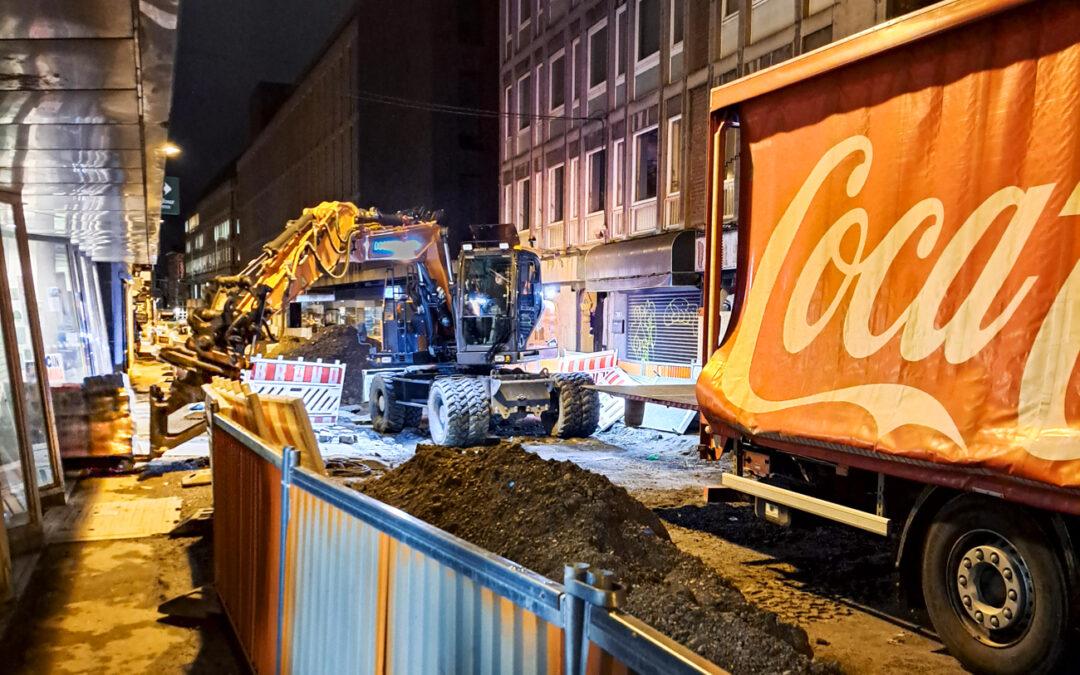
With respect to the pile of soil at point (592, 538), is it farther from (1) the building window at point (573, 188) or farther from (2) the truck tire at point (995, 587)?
(1) the building window at point (573, 188)

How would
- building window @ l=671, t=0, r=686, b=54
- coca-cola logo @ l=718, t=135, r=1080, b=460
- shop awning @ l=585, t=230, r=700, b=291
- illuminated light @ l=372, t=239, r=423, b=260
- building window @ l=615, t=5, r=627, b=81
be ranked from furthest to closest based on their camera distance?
1. building window @ l=615, t=5, r=627, b=81
2. building window @ l=671, t=0, r=686, b=54
3. shop awning @ l=585, t=230, r=700, b=291
4. illuminated light @ l=372, t=239, r=423, b=260
5. coca-cola logo @ l=718, t=135, r=1080, b=460

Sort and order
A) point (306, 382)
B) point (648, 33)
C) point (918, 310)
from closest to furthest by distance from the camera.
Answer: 1. point (918, 310)
2. point (306, 382)
3. point (648, 33)

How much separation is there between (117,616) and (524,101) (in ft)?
88.5

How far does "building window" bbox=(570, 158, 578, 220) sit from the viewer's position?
2641cm

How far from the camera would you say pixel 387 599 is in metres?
2.77

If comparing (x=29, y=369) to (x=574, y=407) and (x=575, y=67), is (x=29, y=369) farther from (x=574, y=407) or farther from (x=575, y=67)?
(x=575, y=67)

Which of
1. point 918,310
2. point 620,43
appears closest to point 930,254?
point 918,310

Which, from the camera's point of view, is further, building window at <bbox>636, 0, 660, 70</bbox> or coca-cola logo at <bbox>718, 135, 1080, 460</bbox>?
building window at <bbox>636, 0, 660, 70</bbox>

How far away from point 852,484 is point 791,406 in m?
0.68

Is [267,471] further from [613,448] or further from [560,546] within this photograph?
[613,448]

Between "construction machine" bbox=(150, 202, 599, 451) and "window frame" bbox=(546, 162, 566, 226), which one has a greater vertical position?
"window frame" bbox=(546, 162, 566, 226)

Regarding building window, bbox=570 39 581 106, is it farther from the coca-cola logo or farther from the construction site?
the coca-cola logo

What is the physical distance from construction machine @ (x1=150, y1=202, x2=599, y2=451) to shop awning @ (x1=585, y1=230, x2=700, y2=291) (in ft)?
20.2

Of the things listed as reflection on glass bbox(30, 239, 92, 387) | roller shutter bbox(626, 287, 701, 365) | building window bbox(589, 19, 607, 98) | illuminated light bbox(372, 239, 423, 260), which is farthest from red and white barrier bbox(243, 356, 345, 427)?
building window bbox(589, 19, 607, 98)
